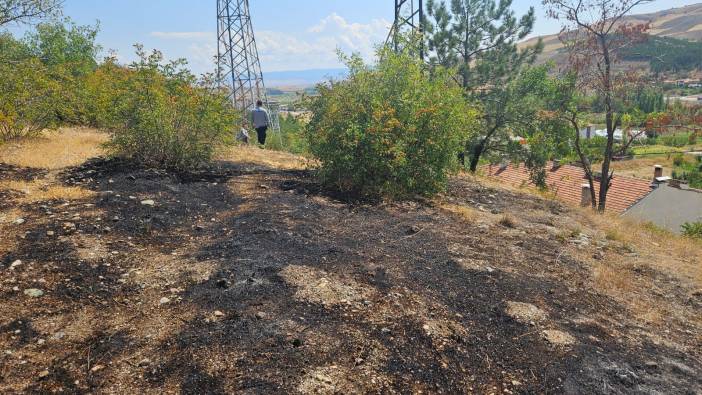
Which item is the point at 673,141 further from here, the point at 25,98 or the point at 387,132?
the point at 25,98

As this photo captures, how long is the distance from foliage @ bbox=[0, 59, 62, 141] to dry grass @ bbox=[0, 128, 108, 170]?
33cm

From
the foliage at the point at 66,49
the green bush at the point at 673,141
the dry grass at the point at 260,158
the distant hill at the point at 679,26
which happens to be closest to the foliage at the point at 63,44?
the foliage at the point at 66,49

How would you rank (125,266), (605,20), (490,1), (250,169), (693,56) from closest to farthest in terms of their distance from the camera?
1. (125,266)
2. (250,169)
3. (605,20)
4. (490,1)
5. (693,56)

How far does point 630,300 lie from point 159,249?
458cm

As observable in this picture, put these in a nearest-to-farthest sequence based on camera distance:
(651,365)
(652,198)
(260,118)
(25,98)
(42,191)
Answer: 1. (651,365)
2. (42,191)
3. (25,98)
4. (260,118)
5. (652,198)

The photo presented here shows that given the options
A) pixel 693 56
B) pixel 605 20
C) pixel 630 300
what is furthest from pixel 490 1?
pixel 693 56

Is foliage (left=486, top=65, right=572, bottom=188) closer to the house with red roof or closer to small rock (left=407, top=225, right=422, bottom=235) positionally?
the house with red roof

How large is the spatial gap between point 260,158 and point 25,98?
4308 mm

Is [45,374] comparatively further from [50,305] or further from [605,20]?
[605,20]

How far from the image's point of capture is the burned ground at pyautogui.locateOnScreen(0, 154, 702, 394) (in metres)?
2.76

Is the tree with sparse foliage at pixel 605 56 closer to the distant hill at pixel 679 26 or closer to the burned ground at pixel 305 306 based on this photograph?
the burned ground at pixel 305 306

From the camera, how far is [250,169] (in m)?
8.27

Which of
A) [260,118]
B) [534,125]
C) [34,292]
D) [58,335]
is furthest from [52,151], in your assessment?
[534,125]

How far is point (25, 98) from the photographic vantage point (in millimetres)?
8211
